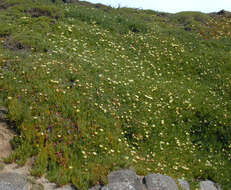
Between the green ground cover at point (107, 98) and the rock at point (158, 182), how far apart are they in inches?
16.8

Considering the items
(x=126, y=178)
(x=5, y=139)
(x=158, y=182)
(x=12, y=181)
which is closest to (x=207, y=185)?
(x=158, y=182)

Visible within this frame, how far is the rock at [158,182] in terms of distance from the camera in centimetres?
679

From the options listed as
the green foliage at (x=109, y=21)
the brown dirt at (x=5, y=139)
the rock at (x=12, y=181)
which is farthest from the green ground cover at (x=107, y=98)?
the rock at (x=12, y=181)

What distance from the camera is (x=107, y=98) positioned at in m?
10.0

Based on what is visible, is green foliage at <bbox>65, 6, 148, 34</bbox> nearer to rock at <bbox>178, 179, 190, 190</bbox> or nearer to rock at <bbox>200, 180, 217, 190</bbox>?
rock at <bbox>200, 180, 217, 190</bbox>

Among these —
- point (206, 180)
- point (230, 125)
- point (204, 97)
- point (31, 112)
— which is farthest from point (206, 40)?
point (31, 112)

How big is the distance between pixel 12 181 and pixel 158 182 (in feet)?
10.8

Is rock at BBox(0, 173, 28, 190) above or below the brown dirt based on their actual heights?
below

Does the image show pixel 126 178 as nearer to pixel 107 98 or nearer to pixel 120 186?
pixel 120 186

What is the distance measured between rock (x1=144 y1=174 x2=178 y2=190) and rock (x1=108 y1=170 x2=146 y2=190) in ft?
0.56

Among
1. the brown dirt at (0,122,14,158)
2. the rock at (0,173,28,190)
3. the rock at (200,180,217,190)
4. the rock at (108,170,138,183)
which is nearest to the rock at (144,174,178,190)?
the rock at (108,170,138,183)

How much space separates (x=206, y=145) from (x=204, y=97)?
3.02 meters

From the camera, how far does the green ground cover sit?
24.7 feet

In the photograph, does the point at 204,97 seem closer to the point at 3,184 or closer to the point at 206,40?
the point at 206,40
